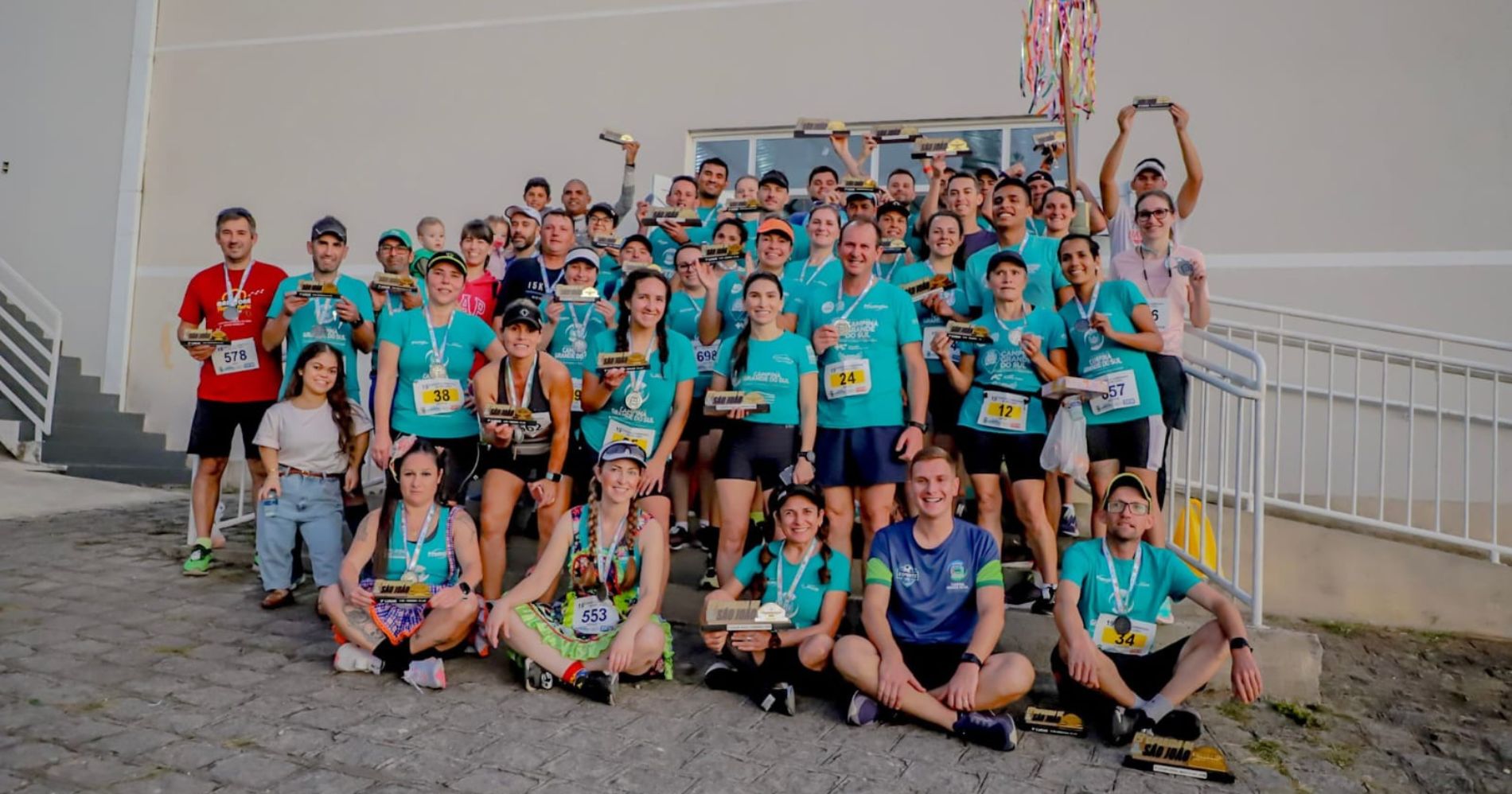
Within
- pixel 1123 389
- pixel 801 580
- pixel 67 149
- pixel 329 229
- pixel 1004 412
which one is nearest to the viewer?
pixel 801 580

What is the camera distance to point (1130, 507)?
3812mm

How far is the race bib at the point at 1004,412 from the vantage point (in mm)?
4559

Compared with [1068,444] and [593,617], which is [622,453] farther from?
[1068,444]

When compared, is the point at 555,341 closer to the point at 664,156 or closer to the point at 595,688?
the point at 595,688

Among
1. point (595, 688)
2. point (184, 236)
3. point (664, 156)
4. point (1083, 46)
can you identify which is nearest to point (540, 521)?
point (595, 688)

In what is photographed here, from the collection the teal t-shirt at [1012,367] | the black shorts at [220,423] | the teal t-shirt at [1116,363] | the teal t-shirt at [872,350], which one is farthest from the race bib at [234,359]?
the teal t-shirt at [1116,363]

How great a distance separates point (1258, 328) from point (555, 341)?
457 centimetres

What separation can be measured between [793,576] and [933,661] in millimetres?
679

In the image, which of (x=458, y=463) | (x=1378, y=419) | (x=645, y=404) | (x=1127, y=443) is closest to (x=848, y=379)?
(x=645, y=404)

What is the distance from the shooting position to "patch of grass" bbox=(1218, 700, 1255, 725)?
3.96 meters

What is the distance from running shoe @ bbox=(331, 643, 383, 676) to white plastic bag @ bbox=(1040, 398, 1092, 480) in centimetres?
304

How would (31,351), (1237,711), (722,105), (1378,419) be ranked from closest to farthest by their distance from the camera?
(1237,711), (1378,419), (722,105), (31,351)

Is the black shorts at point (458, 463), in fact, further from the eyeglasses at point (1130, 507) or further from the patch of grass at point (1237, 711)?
the patch of grass at point (1237, 711)

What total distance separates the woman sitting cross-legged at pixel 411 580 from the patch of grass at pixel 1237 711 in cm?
317
